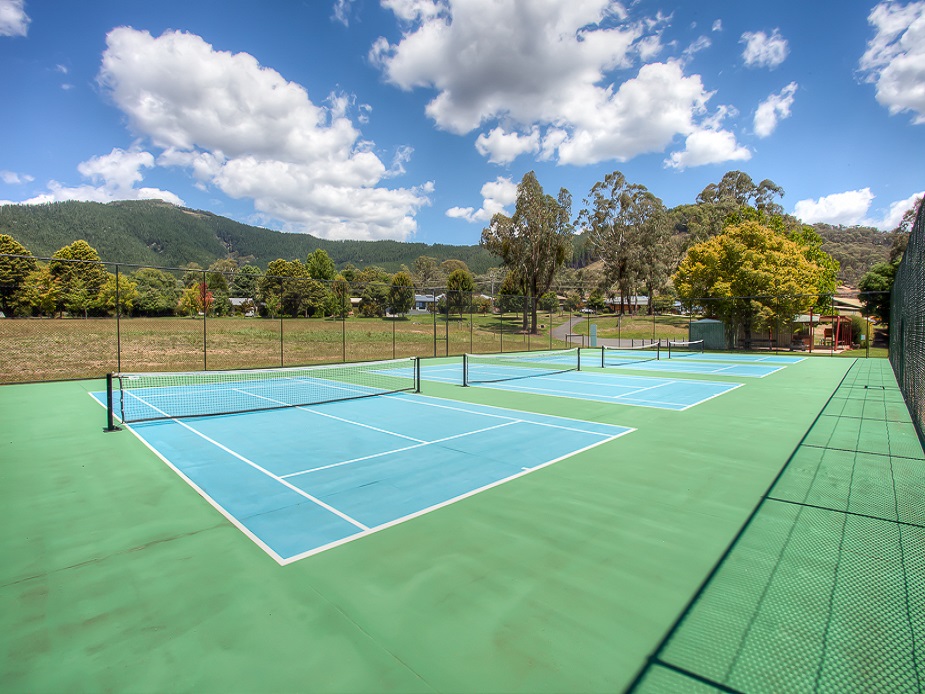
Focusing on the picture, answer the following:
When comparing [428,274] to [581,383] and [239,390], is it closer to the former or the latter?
[581,383]

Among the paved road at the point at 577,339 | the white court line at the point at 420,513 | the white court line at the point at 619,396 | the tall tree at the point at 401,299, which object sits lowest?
the white court line at the point at 420,513

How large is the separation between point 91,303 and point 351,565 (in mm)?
19939

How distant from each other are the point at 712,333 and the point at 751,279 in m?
5.02

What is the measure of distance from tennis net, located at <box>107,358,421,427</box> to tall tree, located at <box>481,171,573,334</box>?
26.8 meters

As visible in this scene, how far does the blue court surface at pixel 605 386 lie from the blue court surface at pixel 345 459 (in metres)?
3.27

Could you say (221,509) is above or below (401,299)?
below

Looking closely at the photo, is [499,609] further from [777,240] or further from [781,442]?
[777,240]

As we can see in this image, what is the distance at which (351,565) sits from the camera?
4020 mm

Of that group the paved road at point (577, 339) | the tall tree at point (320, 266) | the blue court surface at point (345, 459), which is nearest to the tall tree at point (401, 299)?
the paved road at point (577, 339)

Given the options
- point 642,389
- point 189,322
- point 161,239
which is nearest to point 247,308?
point 189,322

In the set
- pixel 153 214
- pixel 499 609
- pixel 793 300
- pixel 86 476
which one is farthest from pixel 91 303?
pixel 153 214

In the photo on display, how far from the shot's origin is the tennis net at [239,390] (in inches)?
421

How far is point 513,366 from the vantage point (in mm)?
21891

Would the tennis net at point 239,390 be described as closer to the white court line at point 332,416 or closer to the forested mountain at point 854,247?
the white court line at point 332,416
